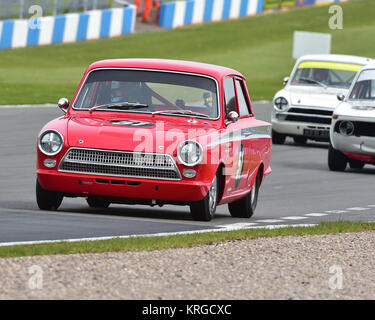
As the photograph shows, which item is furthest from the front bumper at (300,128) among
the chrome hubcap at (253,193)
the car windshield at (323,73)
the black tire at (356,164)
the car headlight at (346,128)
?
the chrome hubcap at (253,193)

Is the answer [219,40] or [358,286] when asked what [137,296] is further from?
[219,40]

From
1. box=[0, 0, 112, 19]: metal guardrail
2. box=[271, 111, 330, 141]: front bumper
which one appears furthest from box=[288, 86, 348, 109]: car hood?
box=[0, 0, 112, 19]: metal guardrail

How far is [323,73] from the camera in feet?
82.4

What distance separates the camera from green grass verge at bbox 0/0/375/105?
1415 inches

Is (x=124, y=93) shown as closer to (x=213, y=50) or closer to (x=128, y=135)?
(x=128, y=135)

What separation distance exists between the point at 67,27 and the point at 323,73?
21.7m

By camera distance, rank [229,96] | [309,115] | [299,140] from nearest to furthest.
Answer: [229,96] < [309,115] < [299,140]

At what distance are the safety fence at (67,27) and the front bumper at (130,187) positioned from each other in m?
28.5

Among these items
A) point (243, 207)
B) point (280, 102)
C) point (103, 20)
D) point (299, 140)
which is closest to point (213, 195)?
point (243, 207)

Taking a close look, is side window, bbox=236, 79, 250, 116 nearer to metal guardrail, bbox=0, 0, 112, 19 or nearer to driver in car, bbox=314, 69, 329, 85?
driver in car, bbox=314, 69, 329, 85

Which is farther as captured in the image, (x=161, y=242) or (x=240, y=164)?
(x=240, y=164)

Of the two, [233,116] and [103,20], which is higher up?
[233,116]

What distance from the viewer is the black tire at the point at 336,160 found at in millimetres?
20091
